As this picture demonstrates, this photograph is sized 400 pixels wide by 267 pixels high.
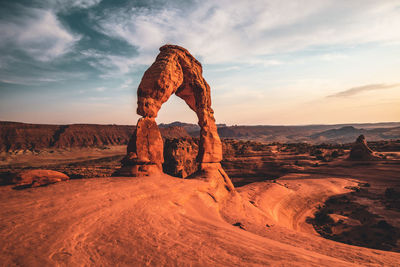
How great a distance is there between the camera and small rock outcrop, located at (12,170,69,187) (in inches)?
271

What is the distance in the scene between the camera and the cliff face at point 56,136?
53.7 meters

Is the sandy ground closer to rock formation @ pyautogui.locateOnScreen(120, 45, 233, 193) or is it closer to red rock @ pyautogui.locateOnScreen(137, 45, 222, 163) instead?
rock formation @ pyautogui.locateOnScreen(120, 45, 233, 193)

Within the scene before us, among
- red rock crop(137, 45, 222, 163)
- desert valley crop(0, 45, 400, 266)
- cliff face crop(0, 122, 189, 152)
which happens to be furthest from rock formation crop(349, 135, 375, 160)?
cliff face crop(0, 122, 189, 152)

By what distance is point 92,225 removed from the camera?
14.5 feet

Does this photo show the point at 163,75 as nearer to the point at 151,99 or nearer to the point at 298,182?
the point at 151,99

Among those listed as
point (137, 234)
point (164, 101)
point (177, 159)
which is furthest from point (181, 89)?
point (137, 234)

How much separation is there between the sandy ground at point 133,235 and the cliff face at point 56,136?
62.7m

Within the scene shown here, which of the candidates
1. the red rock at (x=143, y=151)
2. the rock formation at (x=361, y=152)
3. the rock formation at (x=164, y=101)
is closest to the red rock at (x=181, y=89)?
the rock formation at (x=164, y=101)

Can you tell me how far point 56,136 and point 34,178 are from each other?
68831mm

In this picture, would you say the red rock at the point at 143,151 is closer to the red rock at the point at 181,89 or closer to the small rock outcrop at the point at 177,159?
the red rock at the point at 181,89

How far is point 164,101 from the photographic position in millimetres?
11133

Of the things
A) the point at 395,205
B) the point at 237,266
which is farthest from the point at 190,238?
the point at 395,205

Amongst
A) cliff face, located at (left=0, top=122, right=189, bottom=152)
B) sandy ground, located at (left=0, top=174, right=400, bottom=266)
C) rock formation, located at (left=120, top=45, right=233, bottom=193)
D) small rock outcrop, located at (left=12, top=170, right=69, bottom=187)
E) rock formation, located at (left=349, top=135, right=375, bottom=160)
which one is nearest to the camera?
sandy ground, located at (left=0, top=174, right=400, bottom=266)

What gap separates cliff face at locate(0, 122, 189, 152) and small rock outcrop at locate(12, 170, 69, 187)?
6012cm
